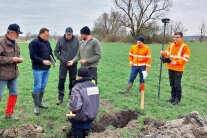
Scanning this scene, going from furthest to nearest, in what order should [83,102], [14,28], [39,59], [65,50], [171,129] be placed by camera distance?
1. [65,50]
2. [39,59]
3. [14,28]
4. [171,129]
5. [83,102]

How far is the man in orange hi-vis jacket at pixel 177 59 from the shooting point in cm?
604


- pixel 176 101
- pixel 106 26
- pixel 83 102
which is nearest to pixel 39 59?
pixel 83 102

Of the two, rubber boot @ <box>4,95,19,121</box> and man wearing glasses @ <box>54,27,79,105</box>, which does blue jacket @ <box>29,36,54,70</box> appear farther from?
rubber boot @ <box>4,95,19,121</box>

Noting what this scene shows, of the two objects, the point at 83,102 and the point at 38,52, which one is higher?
the point at 38,52

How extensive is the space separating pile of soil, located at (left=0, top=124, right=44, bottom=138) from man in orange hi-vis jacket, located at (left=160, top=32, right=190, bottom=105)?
4452 mm

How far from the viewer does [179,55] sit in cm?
612

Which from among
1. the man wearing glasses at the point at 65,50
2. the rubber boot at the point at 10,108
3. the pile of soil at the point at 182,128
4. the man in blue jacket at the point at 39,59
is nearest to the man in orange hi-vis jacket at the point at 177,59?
the pile of soil at the point at 182,128

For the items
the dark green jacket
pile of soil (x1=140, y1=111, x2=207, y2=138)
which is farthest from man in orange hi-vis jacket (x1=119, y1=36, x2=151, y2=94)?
pile of soil (x1=140, y1=111, x2=207, y2=138)

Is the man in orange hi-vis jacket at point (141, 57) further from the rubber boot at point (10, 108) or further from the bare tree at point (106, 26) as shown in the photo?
the bare tree at point (106, 26)

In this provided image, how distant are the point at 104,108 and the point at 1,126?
112 inches

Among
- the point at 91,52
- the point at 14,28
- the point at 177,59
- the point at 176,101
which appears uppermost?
the point at 14,28

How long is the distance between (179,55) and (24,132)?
4990mm

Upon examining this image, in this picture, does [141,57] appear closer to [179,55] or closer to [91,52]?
[179,55]

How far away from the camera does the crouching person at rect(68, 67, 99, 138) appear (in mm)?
3596
